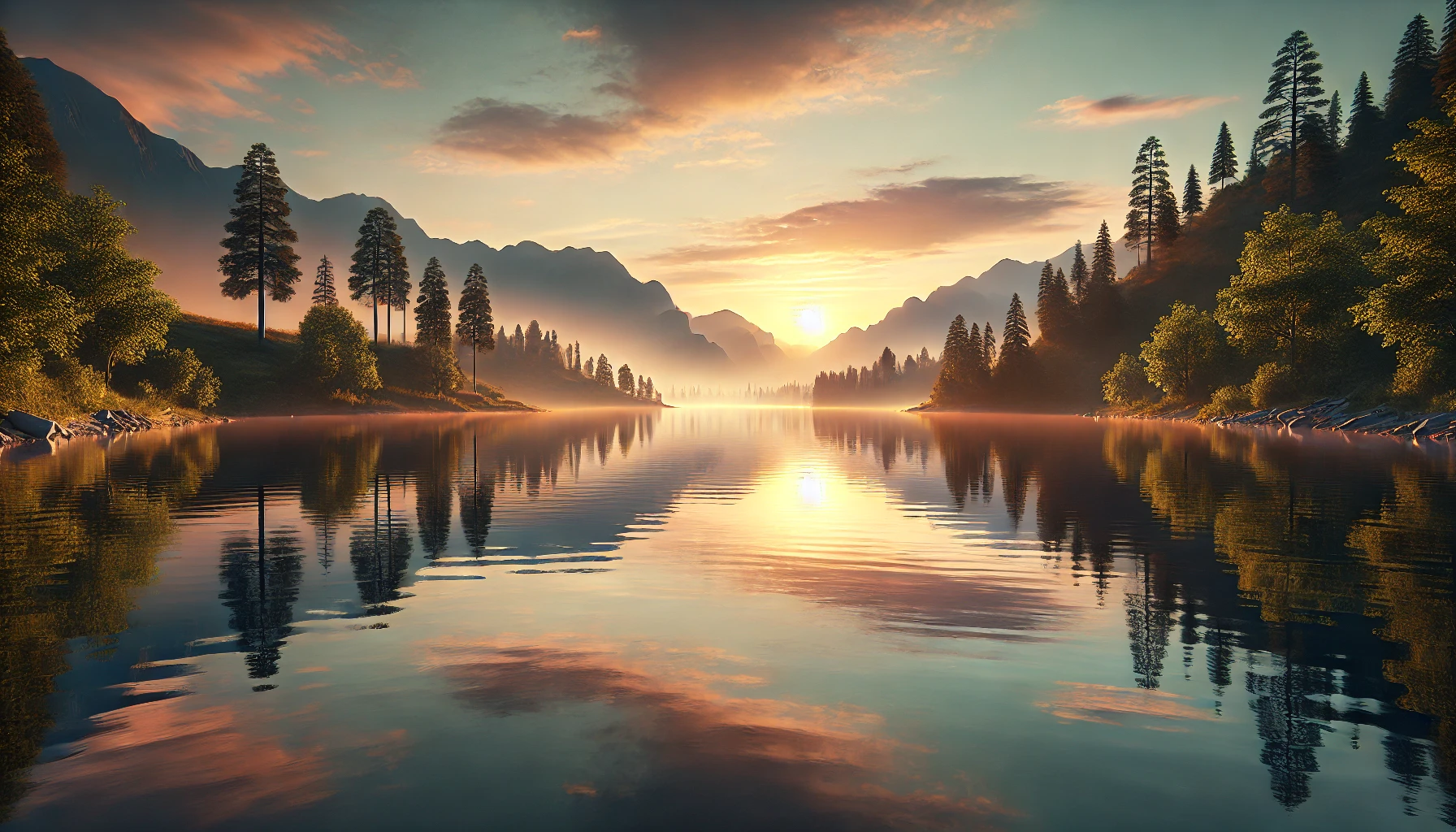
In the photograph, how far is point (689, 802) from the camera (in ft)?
17.8

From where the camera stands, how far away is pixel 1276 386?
72250 millimetres

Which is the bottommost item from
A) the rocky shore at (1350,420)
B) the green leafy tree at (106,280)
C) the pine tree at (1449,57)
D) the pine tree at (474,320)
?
the rocky shore at (1350,420)

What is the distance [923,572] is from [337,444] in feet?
131

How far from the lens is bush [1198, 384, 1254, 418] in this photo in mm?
77688

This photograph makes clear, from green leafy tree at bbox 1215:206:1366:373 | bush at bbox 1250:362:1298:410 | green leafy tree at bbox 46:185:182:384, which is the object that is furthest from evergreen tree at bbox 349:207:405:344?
bush at bbox 1250:362:1298:410

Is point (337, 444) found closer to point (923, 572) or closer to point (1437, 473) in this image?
point (923, 572)

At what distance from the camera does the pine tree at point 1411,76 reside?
129m

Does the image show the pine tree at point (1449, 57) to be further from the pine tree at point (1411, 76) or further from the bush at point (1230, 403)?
the bush at point (1230, 403)

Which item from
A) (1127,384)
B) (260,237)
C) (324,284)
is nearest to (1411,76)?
(1127,384)

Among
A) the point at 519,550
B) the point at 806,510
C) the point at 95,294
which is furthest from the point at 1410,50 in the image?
the point at 95,294

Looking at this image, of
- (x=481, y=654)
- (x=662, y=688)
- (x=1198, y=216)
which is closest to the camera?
(x=662, y=688)

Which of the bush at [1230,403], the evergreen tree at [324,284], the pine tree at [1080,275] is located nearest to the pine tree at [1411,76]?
the pine tree at [1080,275]

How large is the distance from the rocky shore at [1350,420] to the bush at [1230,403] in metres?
0.74

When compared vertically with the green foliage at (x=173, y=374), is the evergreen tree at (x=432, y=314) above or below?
above
